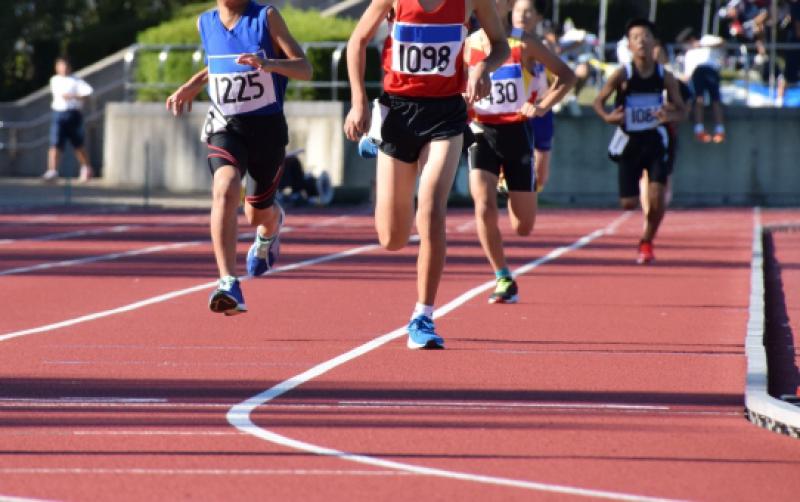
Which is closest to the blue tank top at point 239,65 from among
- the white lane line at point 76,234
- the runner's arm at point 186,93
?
the runner's arm at point 186,93

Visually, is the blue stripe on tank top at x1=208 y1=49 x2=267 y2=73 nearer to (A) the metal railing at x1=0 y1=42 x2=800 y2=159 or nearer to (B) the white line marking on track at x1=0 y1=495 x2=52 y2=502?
(B) the white line marking on track at x1=0 y1=495 x2=52 y2=502

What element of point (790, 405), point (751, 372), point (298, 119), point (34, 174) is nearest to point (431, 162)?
point (751, 372)

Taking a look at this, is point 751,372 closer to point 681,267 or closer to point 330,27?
point 681,267

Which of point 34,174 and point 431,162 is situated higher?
point 431,162

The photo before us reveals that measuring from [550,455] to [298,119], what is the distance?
24620 millimetres

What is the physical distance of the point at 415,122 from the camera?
379 inches

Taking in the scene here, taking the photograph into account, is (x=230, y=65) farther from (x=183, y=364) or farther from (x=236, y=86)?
(x=183, y=364)

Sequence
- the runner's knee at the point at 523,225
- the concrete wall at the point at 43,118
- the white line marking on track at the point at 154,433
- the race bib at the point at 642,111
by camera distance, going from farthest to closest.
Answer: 1. the concrete wall at the point at 43,118
2. the race bib at the point at 642,111
3. the runner's knee at the point at 523,225
4. the white line marking on track at the point at 154,433

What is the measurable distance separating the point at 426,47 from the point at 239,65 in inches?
47.4

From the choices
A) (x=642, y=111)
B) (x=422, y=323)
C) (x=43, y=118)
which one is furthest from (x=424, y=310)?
(x=43, y=118)

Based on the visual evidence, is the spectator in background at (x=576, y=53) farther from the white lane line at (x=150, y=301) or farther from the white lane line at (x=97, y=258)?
the white lane line at (x=150, y=301)

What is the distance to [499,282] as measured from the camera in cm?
1256

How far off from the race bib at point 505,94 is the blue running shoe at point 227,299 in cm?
312

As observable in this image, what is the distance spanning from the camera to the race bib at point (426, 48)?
9547mm
